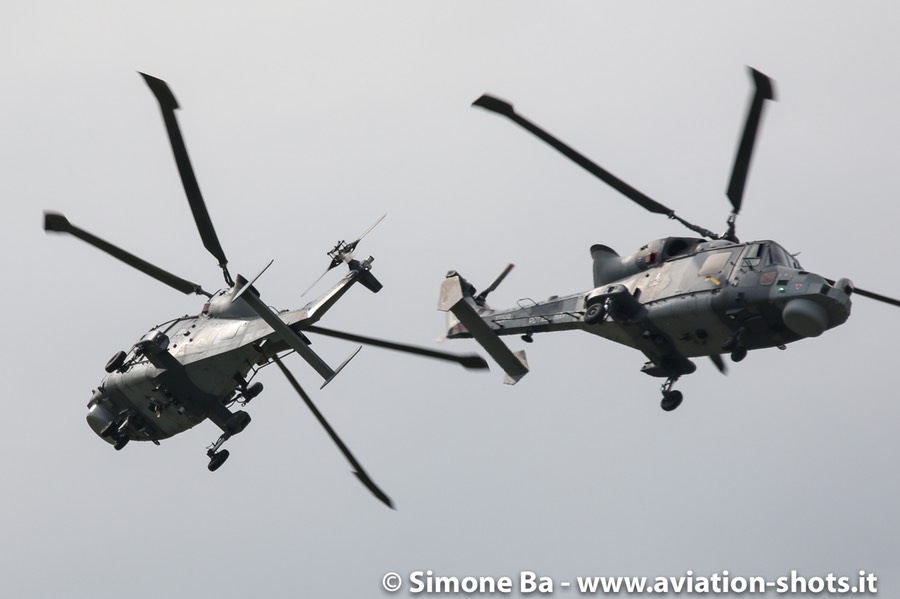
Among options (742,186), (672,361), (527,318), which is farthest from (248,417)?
(742,186)

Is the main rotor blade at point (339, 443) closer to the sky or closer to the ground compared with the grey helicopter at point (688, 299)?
closer to the ground

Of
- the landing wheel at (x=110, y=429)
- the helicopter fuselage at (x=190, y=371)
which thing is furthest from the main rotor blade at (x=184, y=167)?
the landing wheel at (x=110, y=429)

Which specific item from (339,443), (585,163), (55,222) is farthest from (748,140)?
(55,222)

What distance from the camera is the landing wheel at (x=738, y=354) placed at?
37.5m

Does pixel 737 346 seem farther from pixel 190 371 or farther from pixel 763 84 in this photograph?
pixel 190 371

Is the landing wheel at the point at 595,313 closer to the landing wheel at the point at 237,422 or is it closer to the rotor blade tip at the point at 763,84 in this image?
the rotor blade tip at the point at 763,84

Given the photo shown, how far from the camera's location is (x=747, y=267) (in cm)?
3744

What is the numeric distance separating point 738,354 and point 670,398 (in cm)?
234

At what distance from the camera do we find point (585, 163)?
3834 centimetres

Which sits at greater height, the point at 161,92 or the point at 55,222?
the point at 161,92

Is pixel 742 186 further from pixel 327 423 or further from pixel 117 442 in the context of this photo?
pixel 117 442

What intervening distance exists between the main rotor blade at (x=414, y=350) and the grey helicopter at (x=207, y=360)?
4 centimetres

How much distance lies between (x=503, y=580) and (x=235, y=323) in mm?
8795

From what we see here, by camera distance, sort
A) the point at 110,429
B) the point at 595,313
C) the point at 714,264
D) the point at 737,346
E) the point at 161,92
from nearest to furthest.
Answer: the point at 161,92, the point at 737,346, the point at 714,264, the point at 595,313, the point at 110,429
